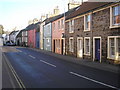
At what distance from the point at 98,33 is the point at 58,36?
580 inches

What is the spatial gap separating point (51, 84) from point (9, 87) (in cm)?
197

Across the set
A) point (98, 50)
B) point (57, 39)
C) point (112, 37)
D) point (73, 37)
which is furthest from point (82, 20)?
point (57, 39)

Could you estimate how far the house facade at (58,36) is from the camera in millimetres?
30266

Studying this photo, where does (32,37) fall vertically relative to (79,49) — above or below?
above

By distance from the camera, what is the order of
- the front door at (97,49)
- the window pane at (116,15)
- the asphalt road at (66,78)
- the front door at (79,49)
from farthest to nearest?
the front door at (79,49)
the front door at (97,49)
the window pane at (116,15)
the asphalt road at (66,78)

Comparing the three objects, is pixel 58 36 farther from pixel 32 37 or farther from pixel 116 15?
pixel 32 37

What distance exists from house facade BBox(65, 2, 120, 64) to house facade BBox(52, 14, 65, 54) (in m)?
4.62

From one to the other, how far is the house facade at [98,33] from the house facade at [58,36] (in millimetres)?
4620

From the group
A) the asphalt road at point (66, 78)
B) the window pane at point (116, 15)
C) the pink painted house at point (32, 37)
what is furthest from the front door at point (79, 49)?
the pink painted house at point (32, 37)

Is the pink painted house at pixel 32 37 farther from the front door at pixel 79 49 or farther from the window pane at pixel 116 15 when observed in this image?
the window pane at pixel 116 15

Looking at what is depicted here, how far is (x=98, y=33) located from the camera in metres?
18.2

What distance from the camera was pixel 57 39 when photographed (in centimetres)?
3306

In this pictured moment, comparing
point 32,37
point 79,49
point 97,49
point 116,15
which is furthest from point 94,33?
point 32,37

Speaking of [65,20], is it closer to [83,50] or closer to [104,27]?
[83,50]
